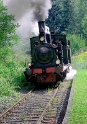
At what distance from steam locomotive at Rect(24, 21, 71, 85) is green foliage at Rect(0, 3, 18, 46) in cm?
201

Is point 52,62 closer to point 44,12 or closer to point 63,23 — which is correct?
point 44,12

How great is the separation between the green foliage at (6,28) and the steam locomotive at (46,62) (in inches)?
79.3

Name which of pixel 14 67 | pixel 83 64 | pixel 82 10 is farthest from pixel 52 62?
pixel 82 10

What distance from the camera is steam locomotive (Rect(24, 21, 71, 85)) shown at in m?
14.9

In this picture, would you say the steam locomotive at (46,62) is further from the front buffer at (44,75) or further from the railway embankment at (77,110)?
the railway embankment at (77,110)

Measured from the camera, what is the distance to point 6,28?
506 inches

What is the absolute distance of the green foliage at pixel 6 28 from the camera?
12.6 m

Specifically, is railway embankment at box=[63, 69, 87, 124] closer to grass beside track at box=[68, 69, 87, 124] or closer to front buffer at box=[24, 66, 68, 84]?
grass beside track at box=[68, 69, 87, 124]

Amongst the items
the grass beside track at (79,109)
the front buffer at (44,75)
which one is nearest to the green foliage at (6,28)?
the front buffer at (44,75)

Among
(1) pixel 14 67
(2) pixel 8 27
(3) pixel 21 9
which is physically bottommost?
(1) pixel 14 67

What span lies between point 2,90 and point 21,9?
4378mm

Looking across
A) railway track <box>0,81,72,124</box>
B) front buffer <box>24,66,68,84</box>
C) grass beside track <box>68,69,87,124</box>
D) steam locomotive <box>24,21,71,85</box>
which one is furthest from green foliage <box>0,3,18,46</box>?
grass beside track <box>68,69,87,124</box>

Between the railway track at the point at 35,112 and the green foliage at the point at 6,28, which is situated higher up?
the green foliage at the point at 6,28

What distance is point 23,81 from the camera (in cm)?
1706
